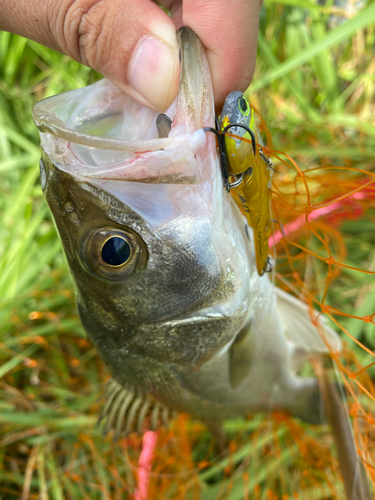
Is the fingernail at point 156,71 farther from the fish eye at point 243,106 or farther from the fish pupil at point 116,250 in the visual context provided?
the fish pupil at point 116,250

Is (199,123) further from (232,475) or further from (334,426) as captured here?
(232,475)

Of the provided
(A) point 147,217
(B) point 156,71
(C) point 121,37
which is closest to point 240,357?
(A) point 147,217

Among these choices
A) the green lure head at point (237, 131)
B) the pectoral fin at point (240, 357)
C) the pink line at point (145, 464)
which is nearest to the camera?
the green lure head at point (237, 131)

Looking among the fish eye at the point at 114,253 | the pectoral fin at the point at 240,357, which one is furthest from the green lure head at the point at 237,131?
the pectoral fin at the point at 240,357

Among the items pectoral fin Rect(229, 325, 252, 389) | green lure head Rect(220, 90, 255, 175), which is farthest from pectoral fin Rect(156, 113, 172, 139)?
pectoral fin Rect(229, 325, 252, 389)

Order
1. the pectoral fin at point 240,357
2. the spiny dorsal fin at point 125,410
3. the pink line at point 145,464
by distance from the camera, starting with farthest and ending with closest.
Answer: the pink line at point 145,464
the spiny dorsal fin at point 125,410
the pectoral fin at point 240,357

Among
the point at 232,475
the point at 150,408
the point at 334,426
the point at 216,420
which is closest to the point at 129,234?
the point at 150,408
